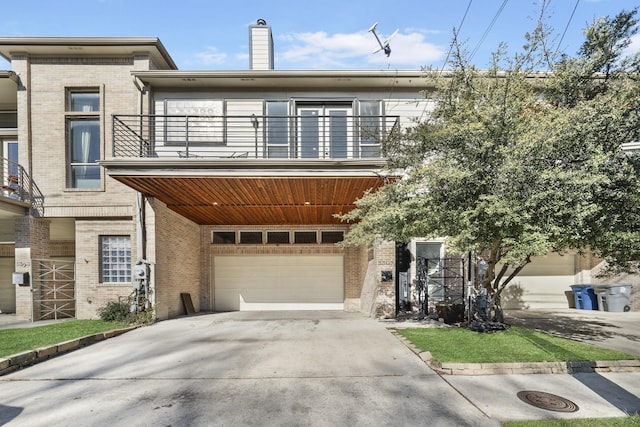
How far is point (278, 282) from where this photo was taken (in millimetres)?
13734

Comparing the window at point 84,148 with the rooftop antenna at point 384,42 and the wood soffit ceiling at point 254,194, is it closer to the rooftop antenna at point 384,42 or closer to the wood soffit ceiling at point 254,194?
the wood soffit ceiling at point 254,194

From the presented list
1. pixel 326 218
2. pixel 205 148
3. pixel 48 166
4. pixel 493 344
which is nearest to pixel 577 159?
pixel 493 344

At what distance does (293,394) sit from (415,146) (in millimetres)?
5293

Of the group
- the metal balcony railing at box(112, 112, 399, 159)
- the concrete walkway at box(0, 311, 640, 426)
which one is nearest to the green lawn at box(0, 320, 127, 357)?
the concrete walkway at box(0, 311, 640, 426)

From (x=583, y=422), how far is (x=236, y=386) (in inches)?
170

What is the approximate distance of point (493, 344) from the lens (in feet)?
21.9

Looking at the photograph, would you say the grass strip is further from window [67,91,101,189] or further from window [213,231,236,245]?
window [67,91,101,189]

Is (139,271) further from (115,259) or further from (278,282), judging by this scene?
(278,282)

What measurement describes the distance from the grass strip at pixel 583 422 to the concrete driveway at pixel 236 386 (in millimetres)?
277

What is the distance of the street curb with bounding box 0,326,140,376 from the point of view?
18.8ft

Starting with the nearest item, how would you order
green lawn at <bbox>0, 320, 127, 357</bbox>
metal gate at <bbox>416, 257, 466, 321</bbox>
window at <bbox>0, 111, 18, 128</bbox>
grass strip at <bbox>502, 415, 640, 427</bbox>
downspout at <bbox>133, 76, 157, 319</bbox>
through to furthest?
grass strip at <bbox>502, 415, 640, 427</bbox> → green lawn at <bbox>0, 320, 127, 357</bbox> → downspout at <bbox>133, 76, 157, 319</bbox> → metal gate at <bbox>416, 257, 466, 321</bbox> → window at <bbox>0, 111, 18, 128</bbox>

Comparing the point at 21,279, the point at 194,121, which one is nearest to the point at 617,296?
the point at 194,121

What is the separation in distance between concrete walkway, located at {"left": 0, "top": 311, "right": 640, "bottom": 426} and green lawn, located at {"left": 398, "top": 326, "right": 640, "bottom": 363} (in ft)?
1.36

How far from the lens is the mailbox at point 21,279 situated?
1039 centimetres
